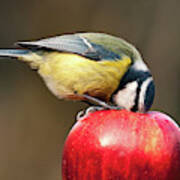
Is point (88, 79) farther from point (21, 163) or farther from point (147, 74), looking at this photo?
point (21, 163)

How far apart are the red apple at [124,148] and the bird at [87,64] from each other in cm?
38

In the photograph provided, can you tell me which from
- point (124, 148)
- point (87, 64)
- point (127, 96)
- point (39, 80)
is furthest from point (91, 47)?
point (39, 80)

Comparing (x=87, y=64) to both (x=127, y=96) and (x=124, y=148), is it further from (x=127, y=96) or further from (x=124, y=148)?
(x=124, y=148)

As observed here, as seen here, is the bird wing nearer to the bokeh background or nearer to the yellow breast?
the yellow breast

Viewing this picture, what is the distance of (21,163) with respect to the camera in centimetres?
458

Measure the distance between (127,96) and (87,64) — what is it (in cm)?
33

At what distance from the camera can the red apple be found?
1.87 meters

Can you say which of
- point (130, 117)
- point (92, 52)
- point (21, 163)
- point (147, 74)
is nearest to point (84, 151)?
point (130, 117)

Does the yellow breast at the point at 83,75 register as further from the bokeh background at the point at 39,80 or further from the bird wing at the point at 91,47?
the bokeh background at the point at 39,80

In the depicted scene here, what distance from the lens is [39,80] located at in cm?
477

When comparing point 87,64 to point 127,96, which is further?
point 87,64

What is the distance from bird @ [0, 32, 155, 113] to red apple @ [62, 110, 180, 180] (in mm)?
383

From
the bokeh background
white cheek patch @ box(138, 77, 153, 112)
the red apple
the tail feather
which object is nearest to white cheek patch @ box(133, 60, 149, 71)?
white cheek patch @ box(138, 77, 153, 112)

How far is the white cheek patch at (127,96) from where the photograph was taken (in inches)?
82.8
